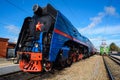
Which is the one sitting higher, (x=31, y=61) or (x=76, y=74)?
(x=31, y=61)

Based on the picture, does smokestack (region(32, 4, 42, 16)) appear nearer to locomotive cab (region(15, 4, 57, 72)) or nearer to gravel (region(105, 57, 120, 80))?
locomotive cab (region(15, 4, 57, 72))

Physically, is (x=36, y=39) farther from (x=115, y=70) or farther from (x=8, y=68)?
(x=115, y=70)

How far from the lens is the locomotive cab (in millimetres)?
A: 7488

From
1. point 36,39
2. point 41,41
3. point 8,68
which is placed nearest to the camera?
point 41,41

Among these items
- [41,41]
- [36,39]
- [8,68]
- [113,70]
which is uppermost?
[36,39]

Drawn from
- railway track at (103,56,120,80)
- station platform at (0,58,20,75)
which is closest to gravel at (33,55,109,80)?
railway track at (103,56,120,80)

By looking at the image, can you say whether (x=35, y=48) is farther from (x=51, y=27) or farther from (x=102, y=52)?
(x=102, y=52)

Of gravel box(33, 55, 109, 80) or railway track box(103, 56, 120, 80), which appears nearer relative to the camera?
gravel box(33, 55, 109, 80)

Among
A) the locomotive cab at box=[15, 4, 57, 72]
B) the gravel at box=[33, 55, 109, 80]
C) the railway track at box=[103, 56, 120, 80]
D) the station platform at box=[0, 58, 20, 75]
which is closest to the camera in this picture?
the locomotive cab at box=[15, 4, 57, 72]

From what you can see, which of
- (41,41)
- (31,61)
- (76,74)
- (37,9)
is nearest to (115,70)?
(76,74)

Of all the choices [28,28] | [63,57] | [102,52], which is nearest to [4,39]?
[28,28]

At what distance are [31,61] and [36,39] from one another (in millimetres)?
1230

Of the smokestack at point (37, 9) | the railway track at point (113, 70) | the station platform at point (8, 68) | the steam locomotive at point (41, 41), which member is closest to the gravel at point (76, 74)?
the railway track at point (113, 70)

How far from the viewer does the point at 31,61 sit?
761 cm
